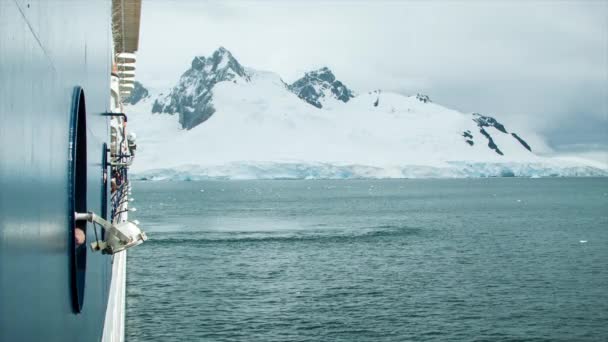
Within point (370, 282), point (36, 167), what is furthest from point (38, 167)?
point (370, 282)

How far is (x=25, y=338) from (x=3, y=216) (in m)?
1.05

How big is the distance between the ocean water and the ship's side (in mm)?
29639

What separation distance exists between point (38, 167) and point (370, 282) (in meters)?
46.9

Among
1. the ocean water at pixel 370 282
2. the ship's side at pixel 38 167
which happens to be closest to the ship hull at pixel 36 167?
the ship's side at pixel 38 167

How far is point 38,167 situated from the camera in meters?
4.40

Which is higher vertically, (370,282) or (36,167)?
(36,167)

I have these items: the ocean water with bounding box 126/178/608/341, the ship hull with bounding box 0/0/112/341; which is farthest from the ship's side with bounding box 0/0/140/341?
the ocean water with bounding box 126/178/608/341

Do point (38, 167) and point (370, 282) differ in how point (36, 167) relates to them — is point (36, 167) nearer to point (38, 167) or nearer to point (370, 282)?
point (38, 167)

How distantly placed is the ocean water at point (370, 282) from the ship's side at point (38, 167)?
97.2 ft

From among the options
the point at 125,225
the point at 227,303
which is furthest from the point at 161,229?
the point at 125,225

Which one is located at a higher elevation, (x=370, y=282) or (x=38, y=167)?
(x=38, y=167)

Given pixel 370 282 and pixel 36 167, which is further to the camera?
pixel 370 282

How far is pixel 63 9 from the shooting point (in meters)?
5.61

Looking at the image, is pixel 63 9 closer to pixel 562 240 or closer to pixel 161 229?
pixel 562 240
